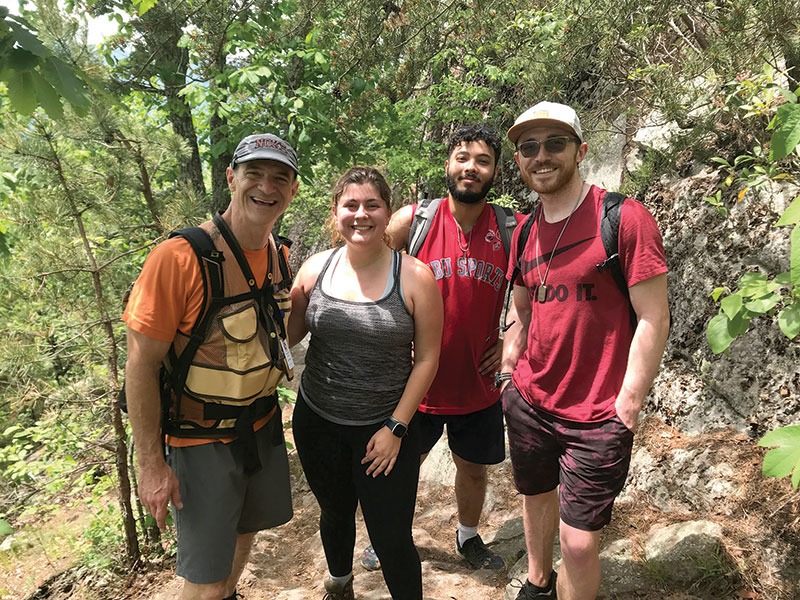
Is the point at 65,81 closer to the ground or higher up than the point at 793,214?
higher up

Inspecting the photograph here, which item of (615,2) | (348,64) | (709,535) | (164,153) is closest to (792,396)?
(709,535)

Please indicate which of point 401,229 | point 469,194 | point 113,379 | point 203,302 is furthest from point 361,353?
point 113,379

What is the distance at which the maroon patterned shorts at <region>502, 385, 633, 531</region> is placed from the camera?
7.70ft

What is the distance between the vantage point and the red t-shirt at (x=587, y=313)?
2.31 meters

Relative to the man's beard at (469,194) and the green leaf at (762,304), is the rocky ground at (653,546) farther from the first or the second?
the man's beard at (469,194)

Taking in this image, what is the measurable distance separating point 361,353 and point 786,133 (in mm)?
2000

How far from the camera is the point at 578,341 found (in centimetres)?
243

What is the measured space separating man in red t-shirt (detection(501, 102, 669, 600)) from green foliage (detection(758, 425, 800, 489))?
1.84 ft

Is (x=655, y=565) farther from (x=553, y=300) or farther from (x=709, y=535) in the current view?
(x=553, y=300)

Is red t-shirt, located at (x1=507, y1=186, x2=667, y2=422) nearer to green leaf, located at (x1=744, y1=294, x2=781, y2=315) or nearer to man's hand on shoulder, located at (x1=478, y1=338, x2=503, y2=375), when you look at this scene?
green leaf, located at (x1=744, y1=294, x2=781, y2=315)

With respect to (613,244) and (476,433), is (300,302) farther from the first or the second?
(613,244)

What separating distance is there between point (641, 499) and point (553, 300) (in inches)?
93.6

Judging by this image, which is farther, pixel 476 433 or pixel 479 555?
pixel 479 555

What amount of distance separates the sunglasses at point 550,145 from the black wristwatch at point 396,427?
5.22 ft
